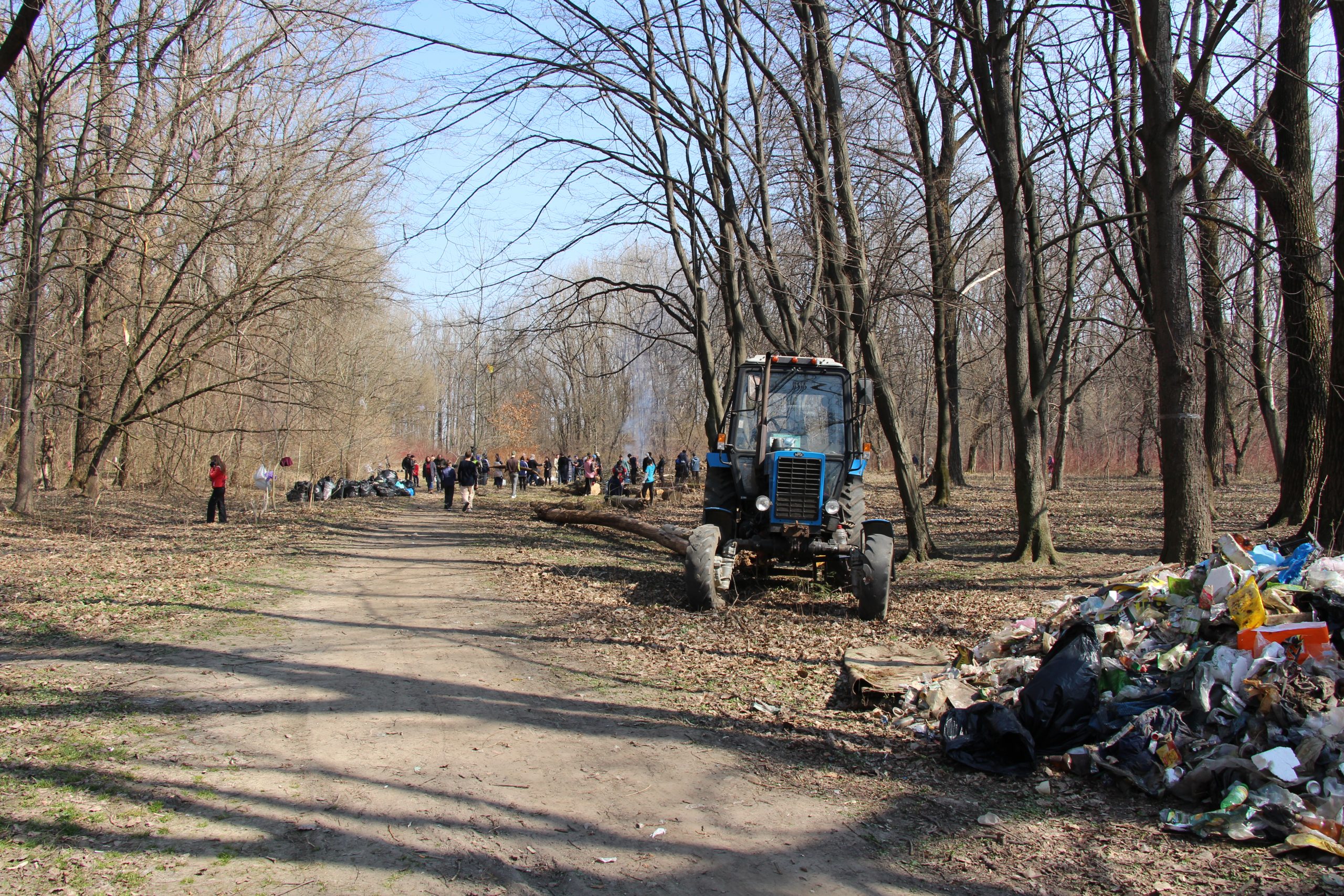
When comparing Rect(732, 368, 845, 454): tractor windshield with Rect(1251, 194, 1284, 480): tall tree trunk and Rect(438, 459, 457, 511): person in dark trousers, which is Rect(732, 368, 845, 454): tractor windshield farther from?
Rect(438, 459, 457, 511): person in dark trousers

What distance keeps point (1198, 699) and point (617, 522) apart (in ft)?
44.1

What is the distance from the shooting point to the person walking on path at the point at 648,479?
25.2 m

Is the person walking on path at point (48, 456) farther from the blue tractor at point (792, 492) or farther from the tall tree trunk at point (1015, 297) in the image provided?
the tall tree trunk at point (1015, 297)

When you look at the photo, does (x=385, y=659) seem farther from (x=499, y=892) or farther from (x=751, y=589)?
(x=751, y=589)

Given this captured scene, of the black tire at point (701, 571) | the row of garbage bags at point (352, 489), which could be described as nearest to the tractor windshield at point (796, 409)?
the black tire at point (701, 571)

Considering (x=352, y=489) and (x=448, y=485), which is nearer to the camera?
(x=448, y=485)

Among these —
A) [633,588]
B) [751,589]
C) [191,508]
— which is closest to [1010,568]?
[751,589]

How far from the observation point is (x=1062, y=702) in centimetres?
515

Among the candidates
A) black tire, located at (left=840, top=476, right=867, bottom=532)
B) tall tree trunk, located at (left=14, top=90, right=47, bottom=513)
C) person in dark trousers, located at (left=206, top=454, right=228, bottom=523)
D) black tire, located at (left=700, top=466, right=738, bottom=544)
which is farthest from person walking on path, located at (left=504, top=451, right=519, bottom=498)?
black tire, located at (left=840, top=476, right=867, bottom=532)

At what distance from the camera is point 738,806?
4.46 metres

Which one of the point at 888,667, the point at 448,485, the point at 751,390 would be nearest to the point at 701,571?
the point at 751,390

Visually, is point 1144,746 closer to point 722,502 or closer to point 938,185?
point 722,502

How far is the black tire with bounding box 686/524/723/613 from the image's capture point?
9133 millimetres

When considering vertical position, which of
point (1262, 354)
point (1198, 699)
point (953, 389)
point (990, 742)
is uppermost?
point (1262, 354)
